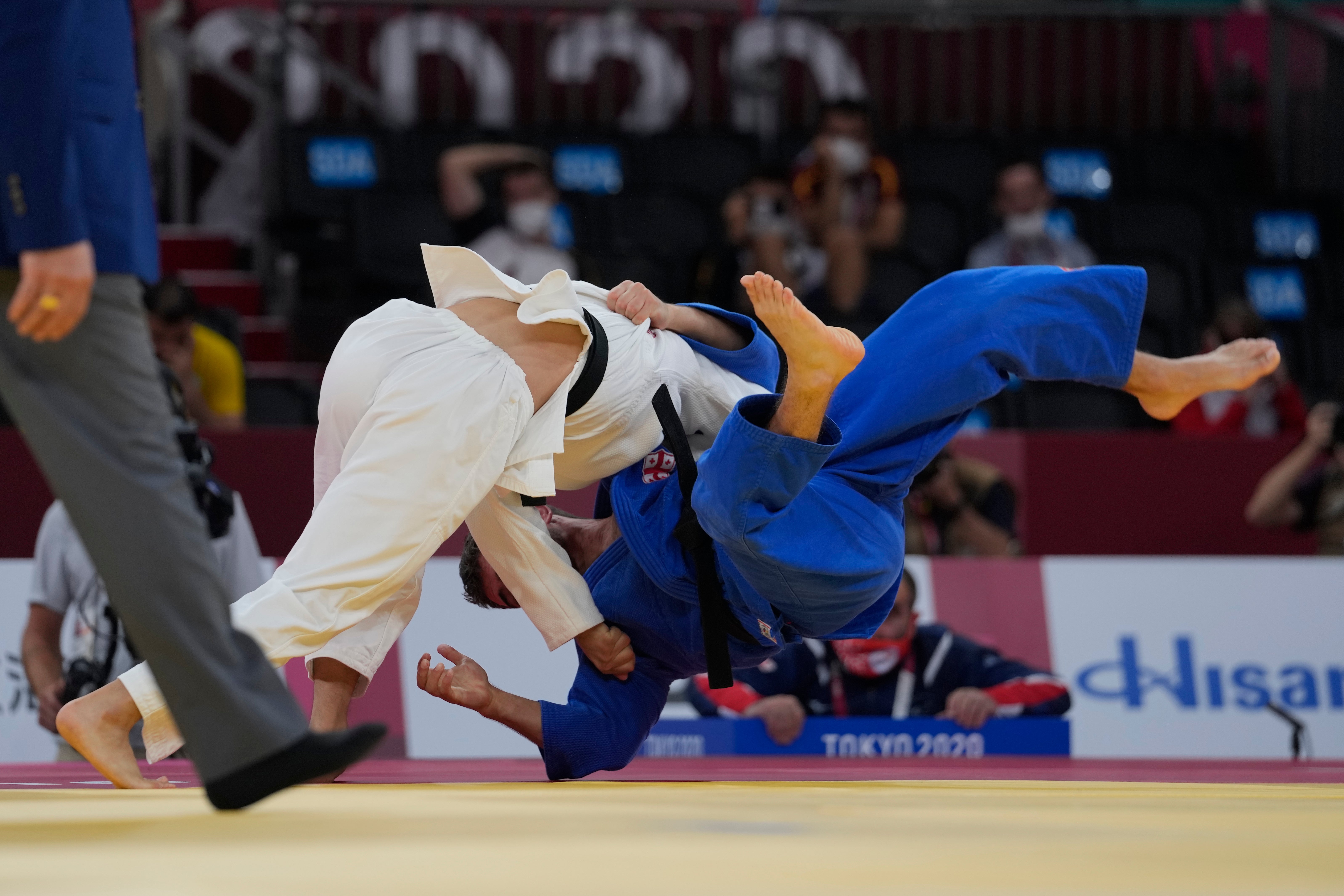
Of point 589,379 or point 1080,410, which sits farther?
point 1080,410

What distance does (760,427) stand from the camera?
2.73m

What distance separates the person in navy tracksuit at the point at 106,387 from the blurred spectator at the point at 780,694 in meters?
2.86

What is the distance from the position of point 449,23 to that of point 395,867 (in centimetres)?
797

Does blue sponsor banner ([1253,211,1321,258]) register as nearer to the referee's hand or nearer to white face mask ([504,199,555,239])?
white face mask ([504,199,555,239])

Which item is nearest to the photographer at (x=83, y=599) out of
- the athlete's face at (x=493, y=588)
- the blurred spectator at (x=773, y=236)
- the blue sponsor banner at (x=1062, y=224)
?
the athlete's face at (x=493, y=588)

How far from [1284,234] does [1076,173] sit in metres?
1.15

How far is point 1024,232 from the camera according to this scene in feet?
25.1

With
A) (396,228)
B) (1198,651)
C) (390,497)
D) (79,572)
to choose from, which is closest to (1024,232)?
(1198,651)

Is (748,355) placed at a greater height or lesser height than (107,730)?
greater

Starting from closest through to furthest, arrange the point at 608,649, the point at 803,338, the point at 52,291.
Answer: the point at 52,291 < the point at 803,338 < the point at 608,649

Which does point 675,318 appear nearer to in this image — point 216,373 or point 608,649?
point 608,649

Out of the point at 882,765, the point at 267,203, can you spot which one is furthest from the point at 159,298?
the point at 882,765

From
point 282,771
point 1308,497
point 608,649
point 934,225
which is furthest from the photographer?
point 934,225

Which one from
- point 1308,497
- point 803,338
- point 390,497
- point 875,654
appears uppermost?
point 803,338
